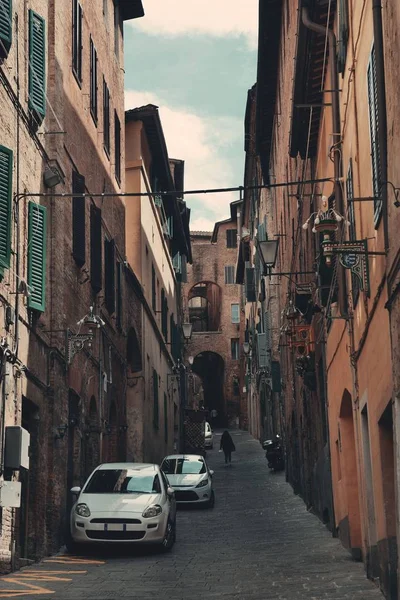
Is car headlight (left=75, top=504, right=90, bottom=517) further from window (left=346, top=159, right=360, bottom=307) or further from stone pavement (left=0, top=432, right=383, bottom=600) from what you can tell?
window (left=346, top=159, right=360, bottom=307)

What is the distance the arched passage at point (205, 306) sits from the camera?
7281cm

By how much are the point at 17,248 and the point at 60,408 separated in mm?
3774

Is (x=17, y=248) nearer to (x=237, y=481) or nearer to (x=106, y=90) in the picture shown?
(x=106, y=90)

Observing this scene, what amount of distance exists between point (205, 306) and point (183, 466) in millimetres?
49571

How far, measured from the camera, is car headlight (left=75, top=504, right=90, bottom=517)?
16.1m

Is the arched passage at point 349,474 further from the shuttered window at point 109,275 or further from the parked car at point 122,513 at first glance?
the shuttered window at point 109,275

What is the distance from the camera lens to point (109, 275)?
24688 millimetres

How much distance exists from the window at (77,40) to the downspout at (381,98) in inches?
463

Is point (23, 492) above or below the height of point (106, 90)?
below

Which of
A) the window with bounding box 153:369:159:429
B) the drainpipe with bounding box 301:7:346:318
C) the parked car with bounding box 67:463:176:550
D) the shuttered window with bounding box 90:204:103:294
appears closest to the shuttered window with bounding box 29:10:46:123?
the drainpipe with bounding box 301:7:346:318

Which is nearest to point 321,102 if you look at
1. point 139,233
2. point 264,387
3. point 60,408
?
point 60,408

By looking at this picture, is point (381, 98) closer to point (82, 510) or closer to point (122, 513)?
point (122, 513)

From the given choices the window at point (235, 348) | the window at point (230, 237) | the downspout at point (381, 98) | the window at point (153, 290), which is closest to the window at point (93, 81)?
the window at point (153, 290)

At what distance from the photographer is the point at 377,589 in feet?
38.3
